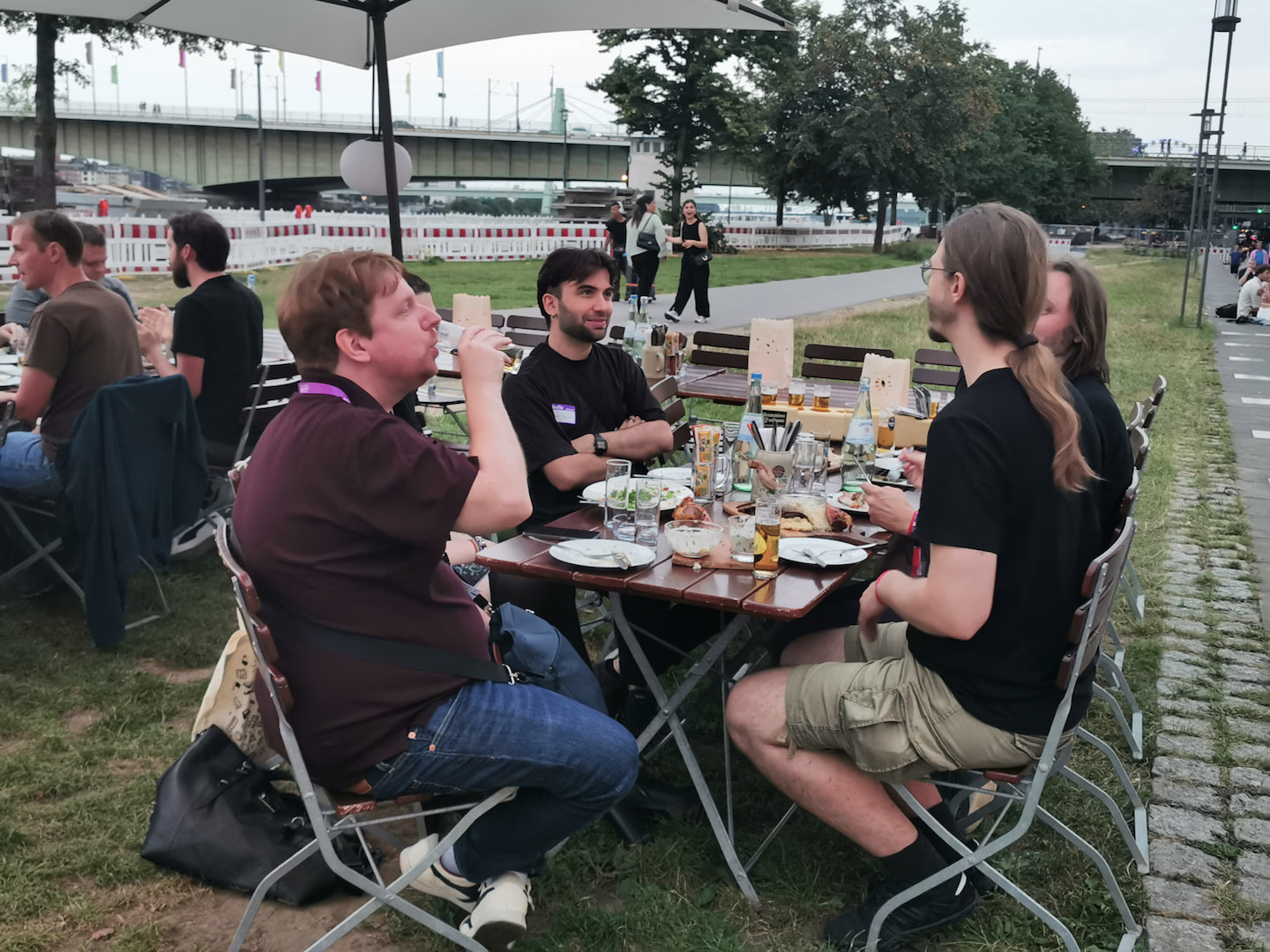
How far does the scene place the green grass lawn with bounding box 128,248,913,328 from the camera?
19.8 metres

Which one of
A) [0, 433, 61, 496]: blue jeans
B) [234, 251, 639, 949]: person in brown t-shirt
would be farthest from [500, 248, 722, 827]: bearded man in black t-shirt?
[0, 433, 61, 496]: blue jeans

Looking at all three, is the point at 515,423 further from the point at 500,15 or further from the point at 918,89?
the point at 918,89

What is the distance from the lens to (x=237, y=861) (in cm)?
303

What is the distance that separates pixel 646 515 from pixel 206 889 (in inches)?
62.7

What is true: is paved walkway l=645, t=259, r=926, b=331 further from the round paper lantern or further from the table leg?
the table leg

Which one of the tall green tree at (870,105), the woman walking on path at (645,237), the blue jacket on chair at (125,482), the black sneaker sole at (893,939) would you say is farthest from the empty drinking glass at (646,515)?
the tall green tree at (870,105)

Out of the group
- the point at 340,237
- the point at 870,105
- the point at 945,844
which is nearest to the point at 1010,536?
the point at 945,844

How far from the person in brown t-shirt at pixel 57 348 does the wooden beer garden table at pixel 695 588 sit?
8.50 ft

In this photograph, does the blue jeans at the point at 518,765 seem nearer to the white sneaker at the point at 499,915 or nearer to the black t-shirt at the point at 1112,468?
the white sneaker at the point at 499,915

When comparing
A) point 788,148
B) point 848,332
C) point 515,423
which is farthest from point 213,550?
point 788,148

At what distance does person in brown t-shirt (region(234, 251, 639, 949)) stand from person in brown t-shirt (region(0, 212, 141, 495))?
8.98 ft

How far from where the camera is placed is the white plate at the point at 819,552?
2986mm

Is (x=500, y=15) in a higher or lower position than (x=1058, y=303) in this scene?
higher

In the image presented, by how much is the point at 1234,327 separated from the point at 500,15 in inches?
762
